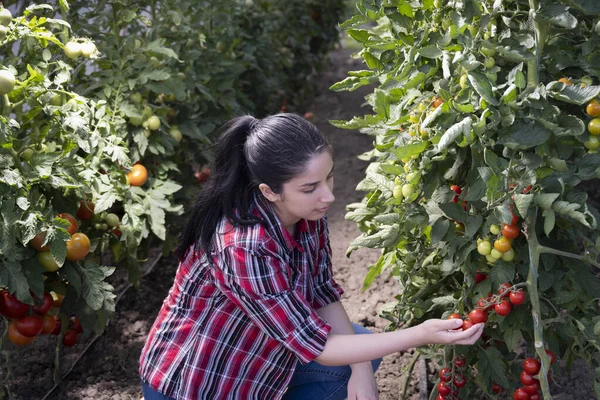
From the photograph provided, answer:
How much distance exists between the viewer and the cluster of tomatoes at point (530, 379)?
5.18 feet

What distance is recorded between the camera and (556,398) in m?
2.08

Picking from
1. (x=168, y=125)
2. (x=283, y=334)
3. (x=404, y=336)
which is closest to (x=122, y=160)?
(x=168, y=125)

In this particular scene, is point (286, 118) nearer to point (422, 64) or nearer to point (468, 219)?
point (422, 64)

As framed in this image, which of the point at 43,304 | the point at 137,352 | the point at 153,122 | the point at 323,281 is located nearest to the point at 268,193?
the point at 323,281

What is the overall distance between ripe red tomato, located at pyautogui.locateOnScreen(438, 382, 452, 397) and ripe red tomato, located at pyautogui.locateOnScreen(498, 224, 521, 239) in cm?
39

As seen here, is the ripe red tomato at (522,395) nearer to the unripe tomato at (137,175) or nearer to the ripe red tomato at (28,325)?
the ripe red tomato at (28,325)

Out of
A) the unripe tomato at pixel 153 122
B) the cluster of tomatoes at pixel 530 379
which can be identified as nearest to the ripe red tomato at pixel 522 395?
the cluster of tomatoes at pixel 530 379

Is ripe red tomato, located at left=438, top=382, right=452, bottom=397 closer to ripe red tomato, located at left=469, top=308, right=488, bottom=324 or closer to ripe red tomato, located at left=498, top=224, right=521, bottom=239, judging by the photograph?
ripe red tomato, located at left=469, top=308, right=488, bottom=324

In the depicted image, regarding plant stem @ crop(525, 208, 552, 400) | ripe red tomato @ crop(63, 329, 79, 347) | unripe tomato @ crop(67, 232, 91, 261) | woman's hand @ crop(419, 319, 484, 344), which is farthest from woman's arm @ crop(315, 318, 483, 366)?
ripe red tomato @ crop(63, 329, 79, 347)

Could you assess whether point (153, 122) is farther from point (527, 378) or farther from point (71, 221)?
point (527, 378)

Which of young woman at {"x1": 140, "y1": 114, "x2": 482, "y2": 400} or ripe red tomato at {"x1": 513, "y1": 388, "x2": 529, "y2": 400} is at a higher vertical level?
young woman at {"x1": 140, "y1": 114, "x2": 482, "y2": 400}

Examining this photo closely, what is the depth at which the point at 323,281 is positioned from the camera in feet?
6.29

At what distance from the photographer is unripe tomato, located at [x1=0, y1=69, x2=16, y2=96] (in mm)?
1799

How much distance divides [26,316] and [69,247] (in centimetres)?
20
